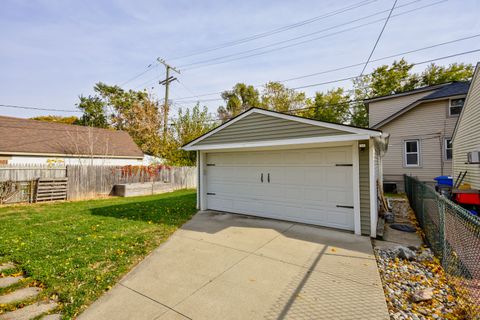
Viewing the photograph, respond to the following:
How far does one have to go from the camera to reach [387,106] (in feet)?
48.0

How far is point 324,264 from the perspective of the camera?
3697 mm

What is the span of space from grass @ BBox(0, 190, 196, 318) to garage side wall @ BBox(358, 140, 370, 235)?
4.54m

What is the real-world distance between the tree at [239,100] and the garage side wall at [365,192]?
74.7 ft

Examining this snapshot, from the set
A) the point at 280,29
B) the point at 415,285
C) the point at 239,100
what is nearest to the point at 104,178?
the point at 280,29

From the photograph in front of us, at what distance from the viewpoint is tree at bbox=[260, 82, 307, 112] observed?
24281mm

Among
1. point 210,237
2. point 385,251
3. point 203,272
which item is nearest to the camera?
point 203,272

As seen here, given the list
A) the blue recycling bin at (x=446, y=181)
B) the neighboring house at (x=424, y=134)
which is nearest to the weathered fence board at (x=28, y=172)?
the blue recycling bin at (x=446, y=181)

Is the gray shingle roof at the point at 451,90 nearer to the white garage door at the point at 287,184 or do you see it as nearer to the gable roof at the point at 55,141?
the white garage door at the point at 287,184

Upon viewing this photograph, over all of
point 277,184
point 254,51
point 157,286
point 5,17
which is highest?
point 254,51

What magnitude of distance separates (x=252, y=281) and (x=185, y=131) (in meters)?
16.7

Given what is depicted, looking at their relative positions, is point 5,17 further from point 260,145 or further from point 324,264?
point 324,264

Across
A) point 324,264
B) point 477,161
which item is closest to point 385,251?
point 324,264

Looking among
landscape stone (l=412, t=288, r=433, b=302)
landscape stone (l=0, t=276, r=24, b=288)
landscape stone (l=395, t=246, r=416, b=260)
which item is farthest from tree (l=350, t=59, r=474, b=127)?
landscape stone (l=0, t=276, r=24, b=288)

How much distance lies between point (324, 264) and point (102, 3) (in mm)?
9319
